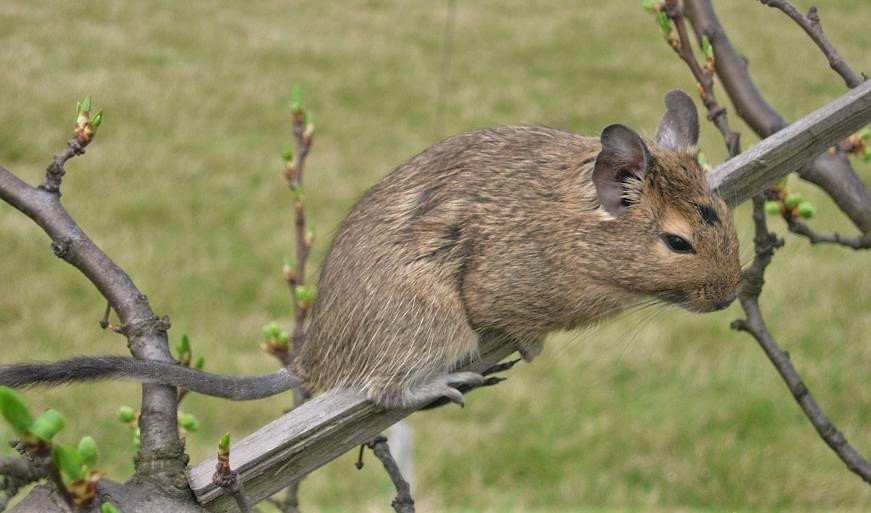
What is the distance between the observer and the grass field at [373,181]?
4.49m

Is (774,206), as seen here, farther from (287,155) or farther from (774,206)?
(287,155)

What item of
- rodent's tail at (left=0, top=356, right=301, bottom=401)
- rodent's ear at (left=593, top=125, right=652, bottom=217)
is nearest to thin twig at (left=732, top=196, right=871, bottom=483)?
rodent's ear at (left=593, top=125, right=652, bottom=217)

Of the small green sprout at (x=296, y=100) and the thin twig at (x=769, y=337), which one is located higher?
the small green sprout at (x=296, y=100)

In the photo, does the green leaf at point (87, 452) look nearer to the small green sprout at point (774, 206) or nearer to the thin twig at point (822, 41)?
the thin twig at point (822, 41)

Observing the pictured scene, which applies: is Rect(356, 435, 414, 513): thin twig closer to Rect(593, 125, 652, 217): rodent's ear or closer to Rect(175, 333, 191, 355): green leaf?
Rect(175, 333, 191, 355): green leaf

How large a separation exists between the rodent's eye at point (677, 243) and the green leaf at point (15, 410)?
1247 mm

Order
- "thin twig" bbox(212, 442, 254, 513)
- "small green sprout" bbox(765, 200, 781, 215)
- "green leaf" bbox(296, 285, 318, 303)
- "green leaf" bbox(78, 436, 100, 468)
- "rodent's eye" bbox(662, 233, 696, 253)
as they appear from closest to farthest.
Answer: "green leaf" bbox(78, 436, 100, 468), "thin twig" bbox(212, 442, 254, 513), "rodent's eye" bbox(662, 233, 696, 253), "green leaf" bbox(296, 285, 318, 303), "small green sprout" bbox(765, 200, 781, 215)

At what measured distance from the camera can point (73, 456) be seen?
88cm

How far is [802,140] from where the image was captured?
1.53 m

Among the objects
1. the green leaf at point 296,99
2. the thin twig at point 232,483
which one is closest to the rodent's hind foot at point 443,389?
the thin twig at point 232,483

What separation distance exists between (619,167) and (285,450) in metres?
0.87

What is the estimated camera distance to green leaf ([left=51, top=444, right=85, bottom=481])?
0.87m

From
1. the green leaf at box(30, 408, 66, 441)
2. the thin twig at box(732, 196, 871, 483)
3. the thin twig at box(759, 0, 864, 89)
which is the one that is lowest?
the thin twig at box(732, 196, 871, 483)

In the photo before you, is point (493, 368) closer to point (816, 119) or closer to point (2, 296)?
point (816, 119)
